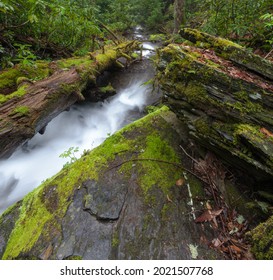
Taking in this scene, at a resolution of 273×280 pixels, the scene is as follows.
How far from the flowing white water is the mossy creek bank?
156 cm

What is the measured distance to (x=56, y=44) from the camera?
28.3 feet

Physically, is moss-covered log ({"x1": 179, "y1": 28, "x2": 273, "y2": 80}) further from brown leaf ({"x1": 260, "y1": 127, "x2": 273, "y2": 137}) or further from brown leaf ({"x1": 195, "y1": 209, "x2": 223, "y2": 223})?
brown leaf ({"x1": 195, "y1": 209, "x2": 223, "y2": 223})

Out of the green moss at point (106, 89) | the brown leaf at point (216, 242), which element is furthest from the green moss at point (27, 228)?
the green moss at point (106, 89)

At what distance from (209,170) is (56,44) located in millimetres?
7863

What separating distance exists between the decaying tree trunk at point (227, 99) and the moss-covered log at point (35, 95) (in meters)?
2.73

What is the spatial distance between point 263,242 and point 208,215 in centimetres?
66

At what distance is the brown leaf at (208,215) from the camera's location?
284cm

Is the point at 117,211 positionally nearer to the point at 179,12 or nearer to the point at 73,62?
the point at 73,62

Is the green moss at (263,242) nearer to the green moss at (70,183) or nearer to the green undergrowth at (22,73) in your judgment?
the green moss at (70,183)

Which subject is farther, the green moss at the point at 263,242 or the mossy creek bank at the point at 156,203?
the mossy creek bank at the point at 156,203

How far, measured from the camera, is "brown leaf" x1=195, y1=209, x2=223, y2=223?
112 inches

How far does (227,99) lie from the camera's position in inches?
121

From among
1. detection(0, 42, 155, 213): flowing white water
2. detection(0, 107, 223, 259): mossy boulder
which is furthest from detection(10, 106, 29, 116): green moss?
detection(0, 107, 223, 259): mossy boulder

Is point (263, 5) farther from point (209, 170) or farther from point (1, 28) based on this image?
point (1, 28)
